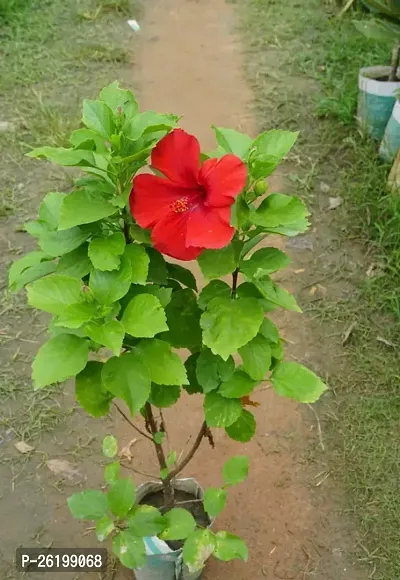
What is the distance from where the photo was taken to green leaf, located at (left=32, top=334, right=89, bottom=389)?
1.24 meters

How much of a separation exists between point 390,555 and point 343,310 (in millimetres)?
1030

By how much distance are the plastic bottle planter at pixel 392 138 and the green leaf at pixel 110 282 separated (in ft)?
7.83

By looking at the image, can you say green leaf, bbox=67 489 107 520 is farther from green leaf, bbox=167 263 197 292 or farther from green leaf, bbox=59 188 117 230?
green leaf, bbox=59 188 117 230

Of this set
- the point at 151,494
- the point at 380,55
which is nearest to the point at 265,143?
the point at 151,494

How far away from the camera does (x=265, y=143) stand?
1319 millimetres

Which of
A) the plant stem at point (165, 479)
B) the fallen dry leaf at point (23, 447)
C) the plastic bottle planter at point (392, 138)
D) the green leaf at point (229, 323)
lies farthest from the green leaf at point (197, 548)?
the plastic bottle planter at point (392, 138)

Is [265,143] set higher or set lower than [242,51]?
higher

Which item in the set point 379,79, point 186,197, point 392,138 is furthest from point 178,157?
point 379,79

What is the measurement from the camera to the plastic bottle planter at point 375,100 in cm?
349

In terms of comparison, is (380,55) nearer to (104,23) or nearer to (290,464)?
(104,23)

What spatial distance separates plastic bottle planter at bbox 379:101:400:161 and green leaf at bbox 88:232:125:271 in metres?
2.38

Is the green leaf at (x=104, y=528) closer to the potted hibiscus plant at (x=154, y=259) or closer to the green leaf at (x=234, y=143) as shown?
the potted hibiscus plant at (x=154, y=259)

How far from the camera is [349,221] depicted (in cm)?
329

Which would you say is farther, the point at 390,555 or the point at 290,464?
the point at 290,464
